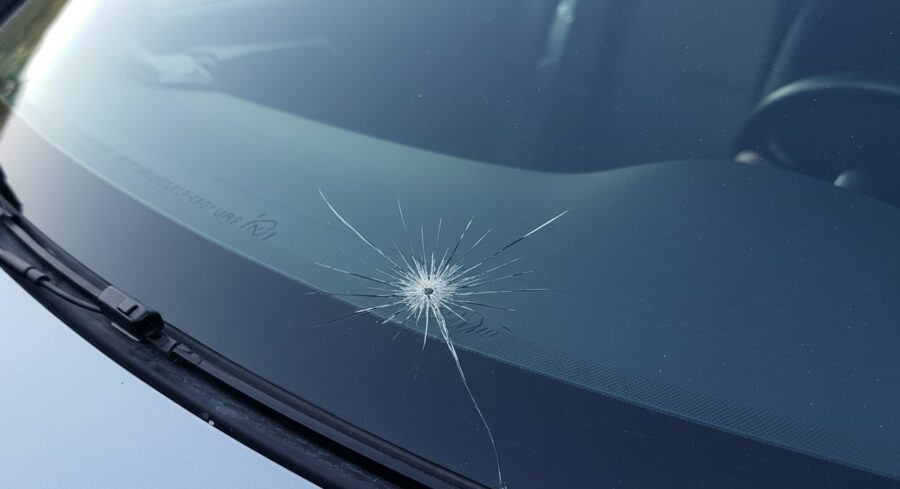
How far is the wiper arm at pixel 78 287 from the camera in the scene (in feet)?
3.90

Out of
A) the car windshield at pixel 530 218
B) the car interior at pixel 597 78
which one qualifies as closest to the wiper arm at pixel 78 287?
the car windshield at pixel 530 218

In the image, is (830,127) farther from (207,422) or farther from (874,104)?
(207,422)

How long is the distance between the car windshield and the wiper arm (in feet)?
0.11

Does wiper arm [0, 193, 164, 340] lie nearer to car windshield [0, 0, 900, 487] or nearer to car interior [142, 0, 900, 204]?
car windshield [0, 0, 900, 487]

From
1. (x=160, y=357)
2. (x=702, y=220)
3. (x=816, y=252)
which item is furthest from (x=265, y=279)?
(x=816, y=252)

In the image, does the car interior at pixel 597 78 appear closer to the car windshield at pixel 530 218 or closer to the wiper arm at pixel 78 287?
the car windshield at pixel 530 218

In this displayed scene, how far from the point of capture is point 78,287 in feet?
4.17

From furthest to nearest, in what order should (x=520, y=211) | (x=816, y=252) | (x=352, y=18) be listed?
(x=352, y=18), (x=520, y=211), (x=816, y=252)

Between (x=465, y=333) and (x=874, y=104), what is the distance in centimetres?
59

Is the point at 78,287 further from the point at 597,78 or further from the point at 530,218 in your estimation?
the point at 597,78

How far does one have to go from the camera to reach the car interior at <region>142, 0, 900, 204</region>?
43.9 inches

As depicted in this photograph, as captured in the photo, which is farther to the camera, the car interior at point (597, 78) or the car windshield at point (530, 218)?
the car interior at point (597, 78)

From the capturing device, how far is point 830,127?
1.11 m

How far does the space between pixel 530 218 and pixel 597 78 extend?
25 centimetres
